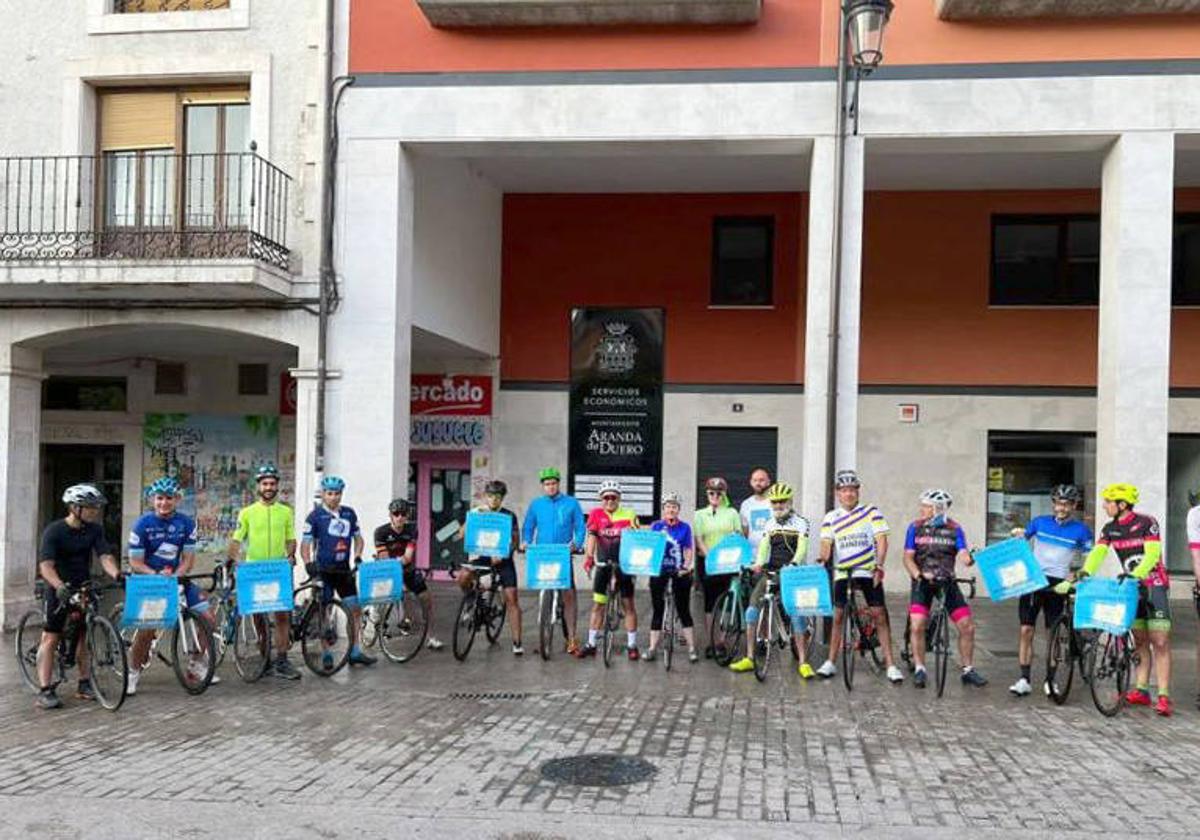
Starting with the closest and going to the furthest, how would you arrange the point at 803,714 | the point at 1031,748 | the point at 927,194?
the point at 1031,748 → the point at 803,714 → the point at 927,194

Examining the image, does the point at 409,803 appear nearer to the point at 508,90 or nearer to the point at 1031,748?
the point at 1031,748

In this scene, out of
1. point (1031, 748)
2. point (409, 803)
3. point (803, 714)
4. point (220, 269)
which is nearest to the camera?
point (409, 803)

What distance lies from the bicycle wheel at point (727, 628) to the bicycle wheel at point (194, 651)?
174 inches

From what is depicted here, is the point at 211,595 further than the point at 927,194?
No

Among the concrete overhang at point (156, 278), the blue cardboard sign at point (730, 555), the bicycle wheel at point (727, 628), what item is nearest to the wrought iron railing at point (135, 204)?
the concrete overhang at point (156, 278)

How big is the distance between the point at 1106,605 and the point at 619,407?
9.64 m

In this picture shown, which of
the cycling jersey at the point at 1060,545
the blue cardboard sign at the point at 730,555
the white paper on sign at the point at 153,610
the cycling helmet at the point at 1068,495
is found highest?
the cycling helmet at the point at 1068,495

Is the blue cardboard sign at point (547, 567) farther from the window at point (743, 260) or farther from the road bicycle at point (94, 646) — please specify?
the window at point (743, 260)

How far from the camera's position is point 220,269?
11.5 meters

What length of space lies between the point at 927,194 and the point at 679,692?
33.8ft

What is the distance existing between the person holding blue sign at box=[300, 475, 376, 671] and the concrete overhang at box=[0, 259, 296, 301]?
287 cm

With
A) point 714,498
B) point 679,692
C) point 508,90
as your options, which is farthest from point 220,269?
point 679,692

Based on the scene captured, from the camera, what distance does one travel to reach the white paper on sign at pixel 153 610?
8766mm

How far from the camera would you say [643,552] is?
1008cm
